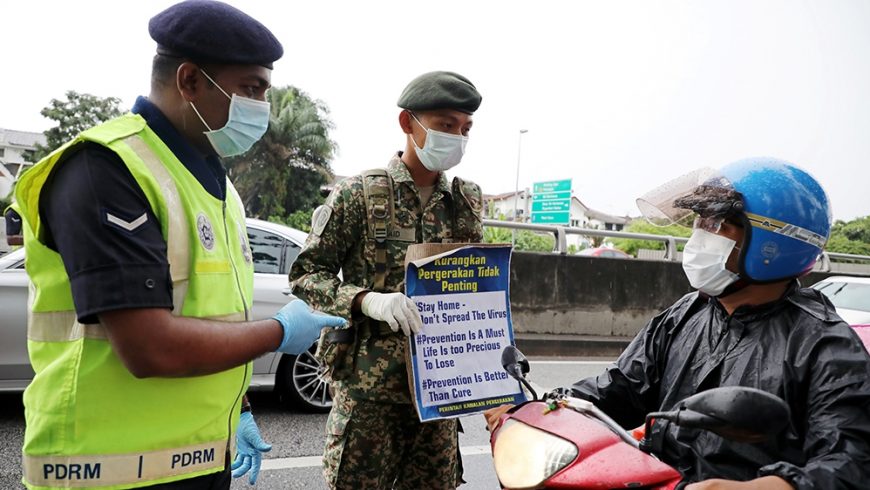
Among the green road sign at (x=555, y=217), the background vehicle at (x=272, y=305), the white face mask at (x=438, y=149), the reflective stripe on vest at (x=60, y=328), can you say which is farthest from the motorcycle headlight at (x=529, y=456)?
the green road sign at (x=555, y=217)

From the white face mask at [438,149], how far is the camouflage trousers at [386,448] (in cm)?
95

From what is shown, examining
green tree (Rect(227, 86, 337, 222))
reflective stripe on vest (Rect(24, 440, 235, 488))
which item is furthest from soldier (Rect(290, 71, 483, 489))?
green tree (Rect(227, 86, 337, 222))

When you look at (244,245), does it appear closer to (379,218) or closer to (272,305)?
(379,218)

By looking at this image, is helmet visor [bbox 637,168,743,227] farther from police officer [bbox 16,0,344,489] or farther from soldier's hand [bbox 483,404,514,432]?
police officer [bbox 16,0,344,489]

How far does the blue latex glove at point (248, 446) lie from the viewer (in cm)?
194

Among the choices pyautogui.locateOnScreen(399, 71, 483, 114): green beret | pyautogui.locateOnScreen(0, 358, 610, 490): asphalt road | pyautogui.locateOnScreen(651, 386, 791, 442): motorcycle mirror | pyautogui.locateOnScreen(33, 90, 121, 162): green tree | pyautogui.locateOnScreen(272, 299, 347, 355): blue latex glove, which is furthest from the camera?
pyautogui.locateOnScreen(33, 90, 121, 162): green tree

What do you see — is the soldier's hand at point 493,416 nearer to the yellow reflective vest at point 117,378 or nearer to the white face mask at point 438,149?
the yellow reflective vest at point 117,378

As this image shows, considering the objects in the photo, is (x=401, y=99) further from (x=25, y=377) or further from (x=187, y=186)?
(x=25, y=377)

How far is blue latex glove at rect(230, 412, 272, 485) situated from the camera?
6.38ft

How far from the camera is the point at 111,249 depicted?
44.4 inches

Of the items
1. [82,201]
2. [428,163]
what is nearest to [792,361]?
[428,163]

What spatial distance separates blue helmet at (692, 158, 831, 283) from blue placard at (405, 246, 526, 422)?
2.60 feet

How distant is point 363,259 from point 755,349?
1.33 m

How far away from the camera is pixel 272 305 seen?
16.0ft
